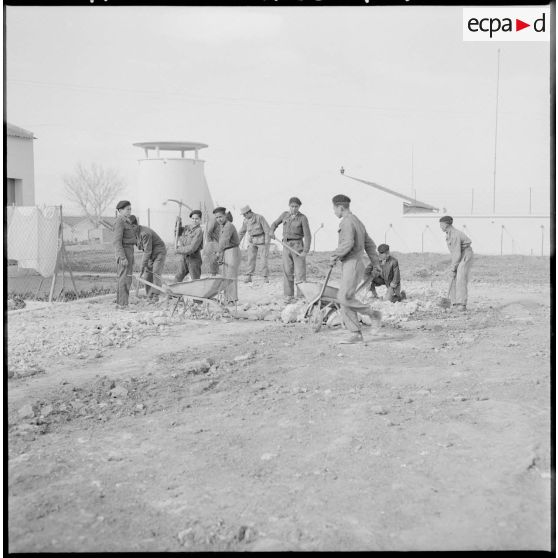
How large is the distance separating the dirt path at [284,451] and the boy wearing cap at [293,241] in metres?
3.88

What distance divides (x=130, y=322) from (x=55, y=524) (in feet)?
18.7

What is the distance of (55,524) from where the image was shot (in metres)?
3.84

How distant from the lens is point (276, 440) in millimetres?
5027

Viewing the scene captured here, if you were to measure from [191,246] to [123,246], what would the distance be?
0.95m

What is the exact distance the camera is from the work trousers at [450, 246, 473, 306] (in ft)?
34.9

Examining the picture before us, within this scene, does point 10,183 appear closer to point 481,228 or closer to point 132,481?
point 132,481

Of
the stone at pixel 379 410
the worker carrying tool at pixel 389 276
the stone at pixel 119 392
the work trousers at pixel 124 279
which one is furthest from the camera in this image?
the worker carrying tool at pixel 389 276

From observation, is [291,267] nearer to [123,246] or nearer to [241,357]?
[123,246]

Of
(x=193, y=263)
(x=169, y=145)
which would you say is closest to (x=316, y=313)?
(x=193, y=263)

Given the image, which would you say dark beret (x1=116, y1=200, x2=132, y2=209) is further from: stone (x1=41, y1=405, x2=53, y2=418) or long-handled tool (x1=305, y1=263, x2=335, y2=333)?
stone (x1=41, y1=405, x2=53, y2=418)

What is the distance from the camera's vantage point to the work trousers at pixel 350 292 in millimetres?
8055

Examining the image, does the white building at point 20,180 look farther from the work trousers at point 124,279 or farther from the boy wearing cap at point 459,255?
the boy wearing cap at point 459,255

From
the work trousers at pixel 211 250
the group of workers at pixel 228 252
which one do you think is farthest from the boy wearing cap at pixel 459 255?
the work trousers at pixel 211 250

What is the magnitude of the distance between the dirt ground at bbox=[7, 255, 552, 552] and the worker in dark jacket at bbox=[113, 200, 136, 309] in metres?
1.85
